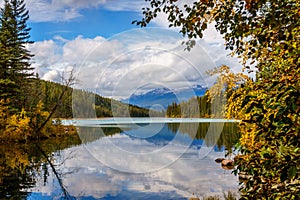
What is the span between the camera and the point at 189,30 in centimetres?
288

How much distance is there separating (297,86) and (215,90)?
301 inches

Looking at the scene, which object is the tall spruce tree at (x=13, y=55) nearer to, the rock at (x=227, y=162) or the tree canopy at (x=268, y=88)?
the rock at (x=227, y=162)

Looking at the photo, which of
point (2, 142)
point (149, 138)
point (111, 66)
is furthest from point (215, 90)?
point (149, 138)

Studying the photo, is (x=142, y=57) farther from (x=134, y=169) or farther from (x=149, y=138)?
(x=149, y=138)

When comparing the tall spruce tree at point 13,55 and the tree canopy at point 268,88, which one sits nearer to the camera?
the tree canopy at point 268,88

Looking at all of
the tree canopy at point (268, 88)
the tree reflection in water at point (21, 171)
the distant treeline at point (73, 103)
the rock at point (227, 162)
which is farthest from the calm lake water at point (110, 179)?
the tree canopy at point (268, 88)

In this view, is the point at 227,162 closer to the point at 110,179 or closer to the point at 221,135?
the point at 110,179

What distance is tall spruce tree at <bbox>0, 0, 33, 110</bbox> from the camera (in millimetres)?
32906

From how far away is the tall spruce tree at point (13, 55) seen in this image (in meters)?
32.9

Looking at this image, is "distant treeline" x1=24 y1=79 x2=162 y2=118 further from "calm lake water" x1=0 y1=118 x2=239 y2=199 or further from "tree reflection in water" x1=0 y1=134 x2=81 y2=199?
"tree reflection in water" x1=0 y1=134 x2=81 y2=199

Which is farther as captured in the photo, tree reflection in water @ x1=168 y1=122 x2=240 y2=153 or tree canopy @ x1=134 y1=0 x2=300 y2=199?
tree reflection in water @ x1=168 y1=122 x2=240 y2=153

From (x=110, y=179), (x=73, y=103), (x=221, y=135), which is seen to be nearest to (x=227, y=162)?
(x=110, y=179)

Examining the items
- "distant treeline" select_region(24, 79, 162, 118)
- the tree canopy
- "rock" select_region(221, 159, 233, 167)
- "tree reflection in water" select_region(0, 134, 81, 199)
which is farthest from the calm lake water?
the tree canopy

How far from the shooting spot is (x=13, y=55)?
111ft
